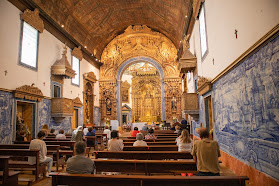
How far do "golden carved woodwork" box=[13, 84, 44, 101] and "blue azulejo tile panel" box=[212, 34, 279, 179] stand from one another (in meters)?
9.13

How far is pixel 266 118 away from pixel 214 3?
5.24 metres

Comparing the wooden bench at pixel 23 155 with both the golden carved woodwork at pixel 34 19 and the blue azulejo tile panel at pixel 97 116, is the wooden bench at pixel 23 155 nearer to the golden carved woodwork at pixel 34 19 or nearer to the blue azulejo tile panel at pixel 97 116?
the golden carved woodwork at pixel 34 19

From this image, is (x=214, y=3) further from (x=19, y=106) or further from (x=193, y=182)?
(x=19, y=106)

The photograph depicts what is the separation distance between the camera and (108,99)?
22031 mm

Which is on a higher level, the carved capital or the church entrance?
the carved capital

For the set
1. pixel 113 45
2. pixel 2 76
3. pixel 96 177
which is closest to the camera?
pixel 96 177

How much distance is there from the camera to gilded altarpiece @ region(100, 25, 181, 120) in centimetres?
2144

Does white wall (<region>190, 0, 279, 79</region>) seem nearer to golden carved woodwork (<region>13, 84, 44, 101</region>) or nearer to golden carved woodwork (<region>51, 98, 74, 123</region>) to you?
golden carved woodwork (<region>51, 98, 74, 123</region>)

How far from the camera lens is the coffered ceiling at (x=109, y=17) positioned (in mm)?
13898

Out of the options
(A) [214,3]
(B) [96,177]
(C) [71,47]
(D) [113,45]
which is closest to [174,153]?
(B) [96,177]

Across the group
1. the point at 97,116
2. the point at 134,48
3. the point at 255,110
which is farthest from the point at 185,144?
the point at 134,48

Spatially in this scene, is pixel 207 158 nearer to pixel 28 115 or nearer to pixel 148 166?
pixel 148 166

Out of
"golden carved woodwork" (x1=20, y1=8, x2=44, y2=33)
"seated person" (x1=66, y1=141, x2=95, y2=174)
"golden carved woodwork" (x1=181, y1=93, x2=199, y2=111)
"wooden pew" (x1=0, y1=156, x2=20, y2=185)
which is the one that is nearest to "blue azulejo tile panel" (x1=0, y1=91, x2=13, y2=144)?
"golden carved woodwork" (x1=20, y1=8, x2=44, y2=33)

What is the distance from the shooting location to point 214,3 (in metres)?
7.47
